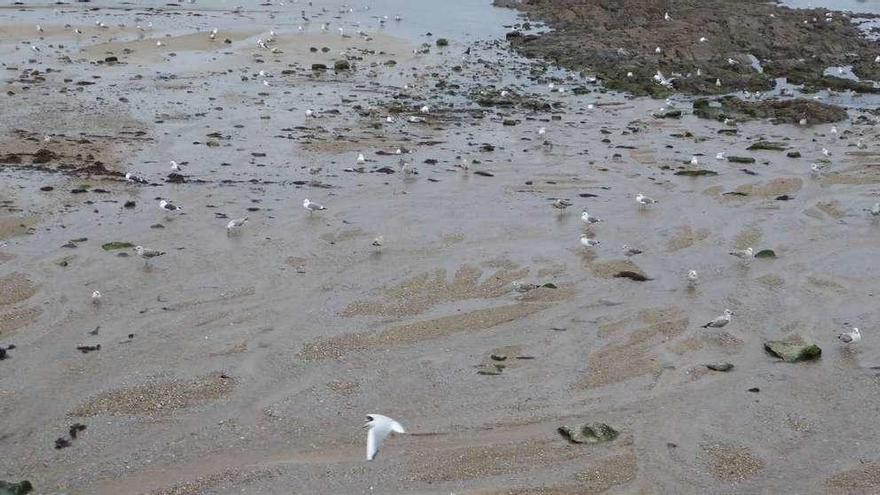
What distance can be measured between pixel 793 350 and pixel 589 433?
4002 mm

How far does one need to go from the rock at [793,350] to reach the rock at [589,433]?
11.4 feet

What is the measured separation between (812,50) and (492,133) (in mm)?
20932

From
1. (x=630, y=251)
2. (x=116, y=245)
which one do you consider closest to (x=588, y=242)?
(x=630, y=251)

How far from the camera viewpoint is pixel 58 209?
1598 centimetres

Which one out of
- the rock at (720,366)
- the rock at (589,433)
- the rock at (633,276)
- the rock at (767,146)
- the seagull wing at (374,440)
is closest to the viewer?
the seagull wing at (374,440)

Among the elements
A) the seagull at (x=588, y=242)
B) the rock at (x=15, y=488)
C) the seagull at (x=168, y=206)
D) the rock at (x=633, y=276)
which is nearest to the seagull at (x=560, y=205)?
the seagull at (x=588, y=242)

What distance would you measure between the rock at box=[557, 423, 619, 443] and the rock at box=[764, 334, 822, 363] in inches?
136

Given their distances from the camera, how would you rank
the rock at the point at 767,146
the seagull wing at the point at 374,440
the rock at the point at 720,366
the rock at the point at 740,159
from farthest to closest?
the rock at the point at 767,146 < the rock at the point at 740,159 < the rock at the point at 720,366 < the seagull wing at the point at 374,440

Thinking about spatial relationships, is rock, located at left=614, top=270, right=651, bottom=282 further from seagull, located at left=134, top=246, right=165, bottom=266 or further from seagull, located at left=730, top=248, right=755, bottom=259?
seagull, located at left=134, top=246, right=165, bottom=266

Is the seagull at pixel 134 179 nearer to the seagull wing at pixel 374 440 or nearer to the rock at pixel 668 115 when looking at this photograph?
the seagull wing at pixel 374 440

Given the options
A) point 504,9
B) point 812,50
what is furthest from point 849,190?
point 504,9

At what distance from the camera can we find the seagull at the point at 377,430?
30.2 feet

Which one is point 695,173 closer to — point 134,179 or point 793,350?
point 793,350

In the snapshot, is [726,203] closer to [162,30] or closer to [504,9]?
[162,30]
